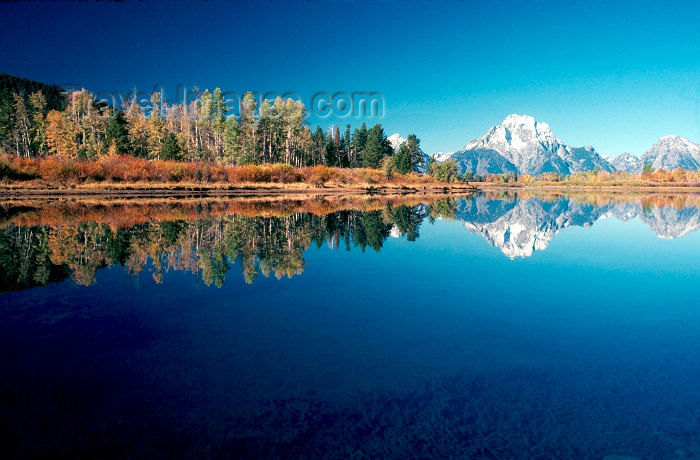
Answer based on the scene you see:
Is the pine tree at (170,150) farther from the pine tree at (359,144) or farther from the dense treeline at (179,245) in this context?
the pine tree at (359,144)

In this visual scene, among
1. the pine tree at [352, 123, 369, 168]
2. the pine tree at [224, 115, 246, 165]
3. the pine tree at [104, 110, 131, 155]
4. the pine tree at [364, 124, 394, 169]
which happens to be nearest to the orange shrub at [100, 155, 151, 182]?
the pine tree at [104, 110, 131, 155]

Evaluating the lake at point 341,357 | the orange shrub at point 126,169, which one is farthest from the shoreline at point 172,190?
the lake at point 341,357

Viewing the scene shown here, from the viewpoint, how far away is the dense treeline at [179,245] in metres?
13.1

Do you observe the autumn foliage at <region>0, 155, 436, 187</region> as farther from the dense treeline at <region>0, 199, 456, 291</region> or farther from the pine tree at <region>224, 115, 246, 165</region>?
the dense treeline at <region>0, 199, 456, 291</region>

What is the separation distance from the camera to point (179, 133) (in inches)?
A: 3305

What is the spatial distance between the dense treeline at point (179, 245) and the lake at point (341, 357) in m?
0.17

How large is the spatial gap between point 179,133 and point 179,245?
7489cm

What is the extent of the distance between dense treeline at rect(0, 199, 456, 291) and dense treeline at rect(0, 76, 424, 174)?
4827cm

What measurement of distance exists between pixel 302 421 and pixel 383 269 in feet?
31.1

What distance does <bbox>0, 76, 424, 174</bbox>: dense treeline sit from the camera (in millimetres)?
72700

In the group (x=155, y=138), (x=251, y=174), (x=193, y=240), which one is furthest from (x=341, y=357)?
(x=155, y=138)

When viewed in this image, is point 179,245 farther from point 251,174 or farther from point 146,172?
point 251,174

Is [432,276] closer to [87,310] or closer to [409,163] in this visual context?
[87,310]

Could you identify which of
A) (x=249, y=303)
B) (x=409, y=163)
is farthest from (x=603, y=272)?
(x=409, y=163)
